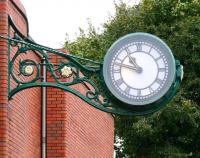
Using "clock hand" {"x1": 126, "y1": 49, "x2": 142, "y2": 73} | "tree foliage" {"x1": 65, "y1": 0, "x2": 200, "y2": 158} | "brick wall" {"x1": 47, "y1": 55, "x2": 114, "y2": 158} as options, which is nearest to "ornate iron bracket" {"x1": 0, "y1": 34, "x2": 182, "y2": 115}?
"clock hand" {"x1": 126, "y1": 49, "x2": 142, "y2": 73}

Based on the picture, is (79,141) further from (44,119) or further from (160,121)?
(160,121)

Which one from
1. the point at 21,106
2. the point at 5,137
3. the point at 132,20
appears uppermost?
the point at 132,20

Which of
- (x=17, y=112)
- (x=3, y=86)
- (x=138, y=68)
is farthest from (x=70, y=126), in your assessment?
(x=138, y=68)

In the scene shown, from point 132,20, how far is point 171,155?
21.4ft

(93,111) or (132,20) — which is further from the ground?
(132,20)

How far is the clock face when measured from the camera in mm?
9641

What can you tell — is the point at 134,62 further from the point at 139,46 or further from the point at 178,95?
the point at 178,95

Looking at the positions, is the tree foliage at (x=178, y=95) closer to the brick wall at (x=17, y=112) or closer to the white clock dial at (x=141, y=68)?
the brick wall at (x=17, y=112)

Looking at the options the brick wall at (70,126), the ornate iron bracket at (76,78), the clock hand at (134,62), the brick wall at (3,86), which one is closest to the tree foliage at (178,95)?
the brick wall at (70,126)

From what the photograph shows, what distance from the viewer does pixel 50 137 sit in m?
14.7

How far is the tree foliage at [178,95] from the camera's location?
27453mm

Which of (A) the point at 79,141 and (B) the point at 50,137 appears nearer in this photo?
(B) the point at 50,137

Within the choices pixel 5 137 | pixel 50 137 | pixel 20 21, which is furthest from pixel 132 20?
pixel 5 137

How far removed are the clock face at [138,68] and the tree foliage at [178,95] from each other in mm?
17378
